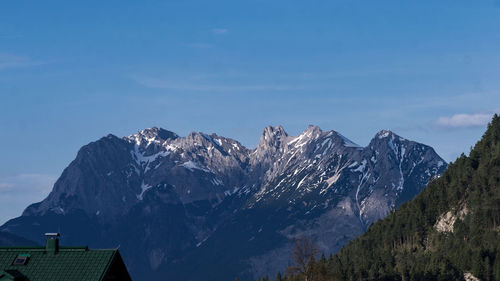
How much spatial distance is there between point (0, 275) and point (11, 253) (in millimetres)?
5022

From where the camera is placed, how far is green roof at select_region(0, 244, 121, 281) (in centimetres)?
9238

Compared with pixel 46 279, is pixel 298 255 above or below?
above

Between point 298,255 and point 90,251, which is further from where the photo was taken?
point 298,255

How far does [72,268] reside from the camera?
3666 inches

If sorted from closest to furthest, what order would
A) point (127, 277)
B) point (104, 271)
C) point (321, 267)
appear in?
1. point (104, 271)
2. point (127, 277)
3. point (321, 267)

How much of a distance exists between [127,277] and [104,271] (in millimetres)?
6719

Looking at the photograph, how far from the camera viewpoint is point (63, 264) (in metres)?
93.7

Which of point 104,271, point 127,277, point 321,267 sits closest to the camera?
point 104,271

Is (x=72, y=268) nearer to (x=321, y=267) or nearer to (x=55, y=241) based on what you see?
(x=55, y=241)

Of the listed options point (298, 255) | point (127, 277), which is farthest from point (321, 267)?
point (127, 277)

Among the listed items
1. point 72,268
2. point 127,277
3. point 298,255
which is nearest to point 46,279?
point 72,268

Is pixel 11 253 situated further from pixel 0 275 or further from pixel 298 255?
pixel 298 255

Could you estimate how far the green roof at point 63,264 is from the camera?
92375 mm

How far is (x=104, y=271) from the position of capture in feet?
302
